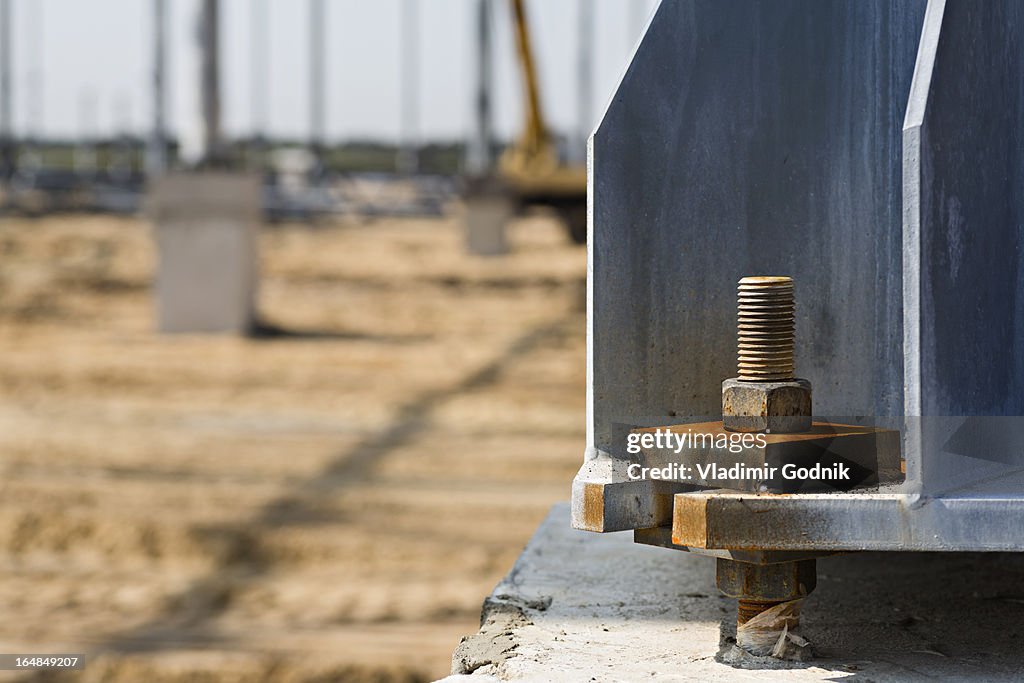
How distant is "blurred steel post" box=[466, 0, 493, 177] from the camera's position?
71.2 feet

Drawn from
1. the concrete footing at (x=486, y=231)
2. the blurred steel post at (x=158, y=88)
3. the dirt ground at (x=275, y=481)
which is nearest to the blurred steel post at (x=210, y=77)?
the blurred steel post at (x=158, y=88)

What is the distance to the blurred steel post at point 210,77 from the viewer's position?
12.2 m

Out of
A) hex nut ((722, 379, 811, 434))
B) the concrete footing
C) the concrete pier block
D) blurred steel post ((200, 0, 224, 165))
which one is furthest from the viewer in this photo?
the concrete footing

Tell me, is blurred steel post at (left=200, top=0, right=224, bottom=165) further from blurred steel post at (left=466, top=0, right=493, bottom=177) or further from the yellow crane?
blurred steel post at (left=466, top=0, right=493, bottom=177)

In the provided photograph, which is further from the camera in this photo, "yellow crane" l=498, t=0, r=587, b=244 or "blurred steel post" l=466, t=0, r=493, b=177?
"blurred steel post" l=466, t=0, r=493, b=177

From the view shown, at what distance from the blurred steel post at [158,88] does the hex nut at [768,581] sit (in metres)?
12.5

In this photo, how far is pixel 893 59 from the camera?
70.9 inches

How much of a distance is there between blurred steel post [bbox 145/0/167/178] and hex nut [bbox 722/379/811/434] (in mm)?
12434

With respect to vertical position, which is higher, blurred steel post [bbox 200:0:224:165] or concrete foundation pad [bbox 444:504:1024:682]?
blurred steel post [bbox 200:0:224:165]

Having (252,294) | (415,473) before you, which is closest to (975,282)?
(415,473)

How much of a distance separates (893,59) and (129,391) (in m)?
8.12

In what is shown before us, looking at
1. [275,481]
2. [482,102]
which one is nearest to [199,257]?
[275,481]

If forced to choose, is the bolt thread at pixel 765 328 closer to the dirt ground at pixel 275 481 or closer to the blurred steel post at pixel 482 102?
the dirt ground at pixel 275 481

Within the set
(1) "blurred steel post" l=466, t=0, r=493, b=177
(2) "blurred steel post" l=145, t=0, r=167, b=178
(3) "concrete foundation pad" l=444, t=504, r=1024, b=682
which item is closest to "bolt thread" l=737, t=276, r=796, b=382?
(3) "concrete foundation pad" l=444, t=504, r=1024, b=682
